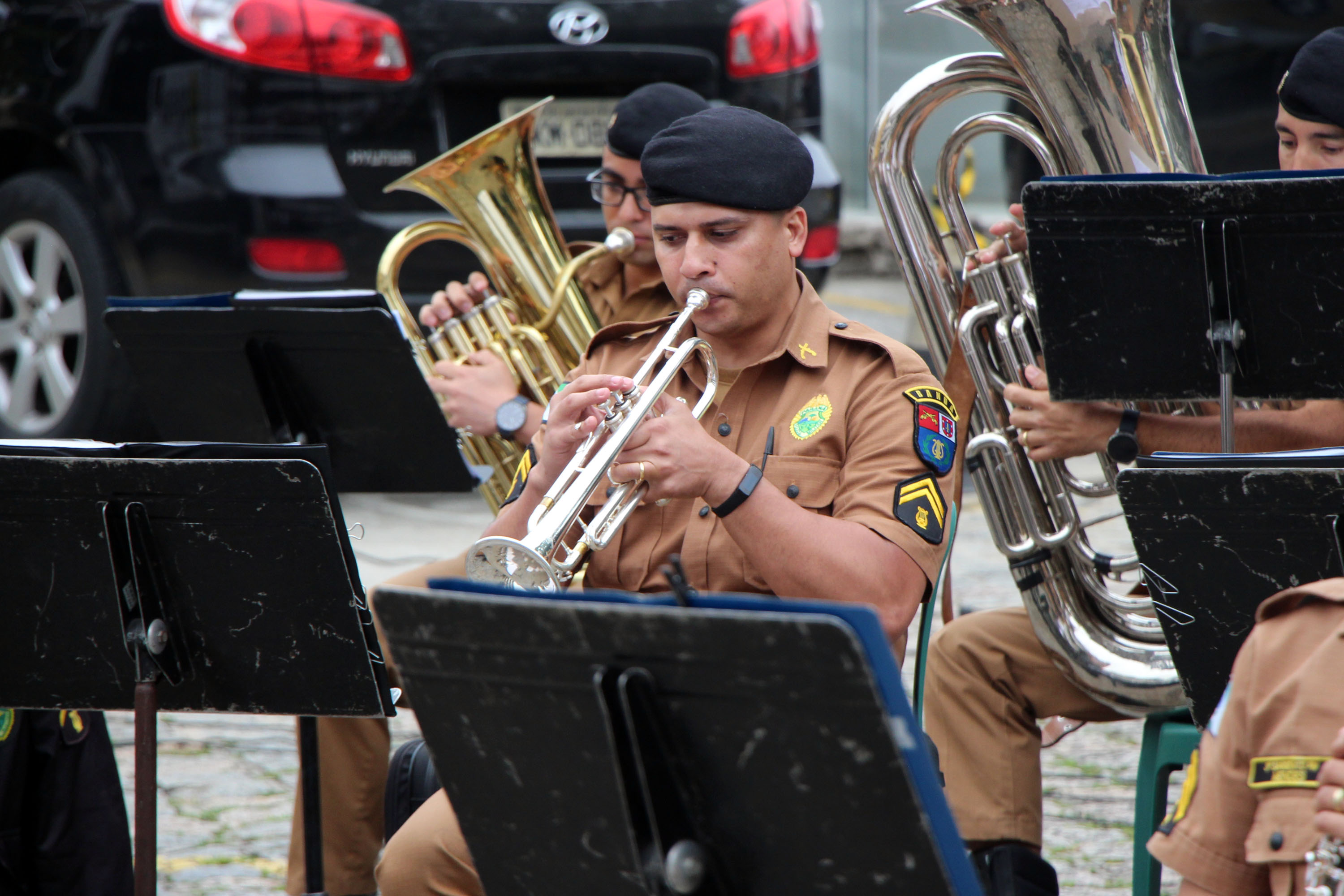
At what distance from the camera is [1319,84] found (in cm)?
288

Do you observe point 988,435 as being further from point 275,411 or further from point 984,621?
point 275,411

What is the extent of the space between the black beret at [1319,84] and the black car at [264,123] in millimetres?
2468

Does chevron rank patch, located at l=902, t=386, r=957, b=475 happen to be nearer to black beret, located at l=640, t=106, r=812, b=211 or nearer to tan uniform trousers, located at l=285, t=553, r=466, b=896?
black beret, located at l=640, t=106, r=812, b=211

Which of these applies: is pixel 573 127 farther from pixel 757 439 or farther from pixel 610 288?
pixel 757 439

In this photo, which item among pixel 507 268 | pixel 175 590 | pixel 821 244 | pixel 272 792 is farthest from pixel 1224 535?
pixel 821 244

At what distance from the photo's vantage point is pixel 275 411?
3.12 metres

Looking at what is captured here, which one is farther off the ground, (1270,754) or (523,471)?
(523,471)

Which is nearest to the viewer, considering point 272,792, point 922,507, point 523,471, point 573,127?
point 922,507

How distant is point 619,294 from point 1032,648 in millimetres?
1243

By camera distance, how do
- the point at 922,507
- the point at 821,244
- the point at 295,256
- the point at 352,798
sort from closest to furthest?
the point at 922,507 → the point at 352,798 → the point at 295,256 → the point at 821,244

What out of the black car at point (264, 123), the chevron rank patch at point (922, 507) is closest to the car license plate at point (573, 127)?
the black car at point (264, 123)

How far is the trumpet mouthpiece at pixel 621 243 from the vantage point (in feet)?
11.5

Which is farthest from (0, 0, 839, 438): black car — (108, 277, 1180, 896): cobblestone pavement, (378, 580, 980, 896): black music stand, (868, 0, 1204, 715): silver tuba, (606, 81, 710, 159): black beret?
(378, 580, 980, 896): black music stand

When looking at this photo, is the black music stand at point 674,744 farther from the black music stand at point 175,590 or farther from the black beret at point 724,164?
the black beret at point 724,164
